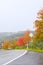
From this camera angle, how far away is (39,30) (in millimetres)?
41844

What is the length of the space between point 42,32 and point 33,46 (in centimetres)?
1056

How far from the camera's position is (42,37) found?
40.1m

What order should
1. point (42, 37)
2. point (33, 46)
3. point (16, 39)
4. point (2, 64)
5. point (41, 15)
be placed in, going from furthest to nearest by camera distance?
point (16, 39) < point (33, 46) < point (41, 15) < point (42, 37) < point (2, 64)

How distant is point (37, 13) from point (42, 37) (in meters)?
3.85

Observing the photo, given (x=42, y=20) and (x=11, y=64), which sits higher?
(x=42, y=20)

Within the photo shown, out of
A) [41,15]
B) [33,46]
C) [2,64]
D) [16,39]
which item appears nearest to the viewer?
[2,64]

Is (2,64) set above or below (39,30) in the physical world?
below

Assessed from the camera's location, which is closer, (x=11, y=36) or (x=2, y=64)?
(x=2, y=64)

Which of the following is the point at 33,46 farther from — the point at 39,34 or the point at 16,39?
the point at 16,39

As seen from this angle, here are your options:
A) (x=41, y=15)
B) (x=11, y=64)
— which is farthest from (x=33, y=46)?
(x=11, y=64)

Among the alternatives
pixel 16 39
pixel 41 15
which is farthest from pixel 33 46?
pixel 16 39

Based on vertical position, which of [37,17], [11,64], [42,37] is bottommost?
[11,64]

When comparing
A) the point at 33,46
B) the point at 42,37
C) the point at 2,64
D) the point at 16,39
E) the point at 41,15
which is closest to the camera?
the point at 2,64

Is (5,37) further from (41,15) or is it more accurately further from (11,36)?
(41,15)
